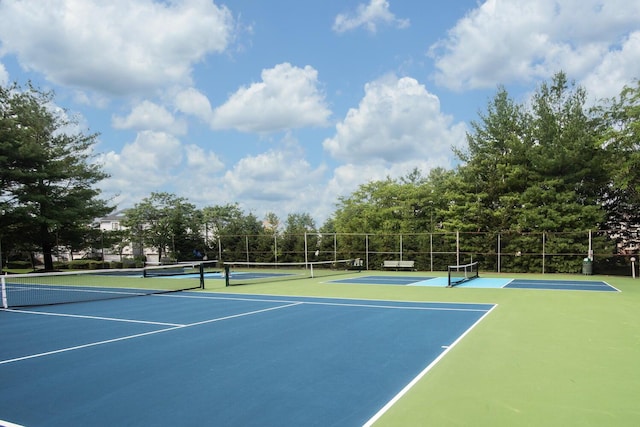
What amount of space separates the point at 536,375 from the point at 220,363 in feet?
13.9

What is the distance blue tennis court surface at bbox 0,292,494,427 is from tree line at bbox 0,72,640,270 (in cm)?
1685

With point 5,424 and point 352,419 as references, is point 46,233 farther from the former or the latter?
point 352,419

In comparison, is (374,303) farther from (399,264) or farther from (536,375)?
(399,264)

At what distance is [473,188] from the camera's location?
27859 mm

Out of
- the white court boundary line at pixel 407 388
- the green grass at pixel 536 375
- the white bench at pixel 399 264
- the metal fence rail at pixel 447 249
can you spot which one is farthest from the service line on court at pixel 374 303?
the metal fence rail at pixel 447 249

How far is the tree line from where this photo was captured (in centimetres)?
2440

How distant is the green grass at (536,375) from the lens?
4.36 meters

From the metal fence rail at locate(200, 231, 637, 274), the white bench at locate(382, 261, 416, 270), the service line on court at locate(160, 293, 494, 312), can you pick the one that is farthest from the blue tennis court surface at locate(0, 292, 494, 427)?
the metal fence rail at locate(200, 231, 637, 274)

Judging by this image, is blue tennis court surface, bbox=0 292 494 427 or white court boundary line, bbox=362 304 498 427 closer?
white court boundary line, bbox=362 304 498 427

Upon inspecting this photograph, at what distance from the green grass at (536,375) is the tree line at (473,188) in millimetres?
15342

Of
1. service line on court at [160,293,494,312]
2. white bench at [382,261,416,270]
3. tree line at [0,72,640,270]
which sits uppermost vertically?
tree line at [0,72,640,270]

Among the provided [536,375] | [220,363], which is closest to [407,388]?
[536,375]

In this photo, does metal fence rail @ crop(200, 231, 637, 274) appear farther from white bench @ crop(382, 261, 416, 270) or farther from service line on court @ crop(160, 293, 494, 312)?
service line on court @ crop(160, 293, 494, 312)

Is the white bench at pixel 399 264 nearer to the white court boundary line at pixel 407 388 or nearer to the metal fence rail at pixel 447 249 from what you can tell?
the metal fence rail at pixel 447 249
